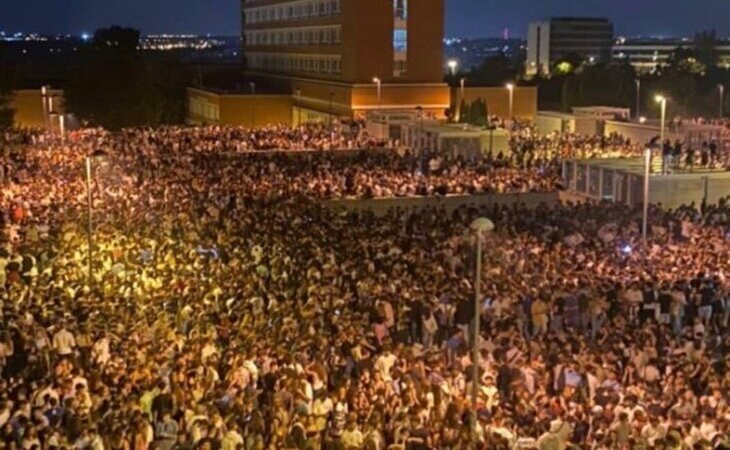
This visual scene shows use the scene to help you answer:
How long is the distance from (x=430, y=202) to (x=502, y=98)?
→ 131 feet

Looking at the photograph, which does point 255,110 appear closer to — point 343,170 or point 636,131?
point 636,131

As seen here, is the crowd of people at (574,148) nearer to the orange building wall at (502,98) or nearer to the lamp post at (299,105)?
the orange building wall at (502,98)

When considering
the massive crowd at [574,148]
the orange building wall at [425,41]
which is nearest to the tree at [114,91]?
the orange building wall at [425,41]

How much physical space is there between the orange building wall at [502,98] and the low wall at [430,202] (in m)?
36.1

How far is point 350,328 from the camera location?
14625mm

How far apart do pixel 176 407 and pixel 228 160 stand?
27026 millimetres

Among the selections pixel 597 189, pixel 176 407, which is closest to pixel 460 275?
pixel 176 407

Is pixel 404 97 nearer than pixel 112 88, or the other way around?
pixel 112 88

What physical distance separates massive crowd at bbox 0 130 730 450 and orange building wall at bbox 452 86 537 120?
133 feet

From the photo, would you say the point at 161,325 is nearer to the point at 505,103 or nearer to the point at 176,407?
the point at 176,407

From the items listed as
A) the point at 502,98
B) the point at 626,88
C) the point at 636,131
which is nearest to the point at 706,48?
the point at 626,88

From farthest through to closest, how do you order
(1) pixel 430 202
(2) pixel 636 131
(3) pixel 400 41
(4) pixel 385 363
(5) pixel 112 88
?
(3) pixel 400 41
(5) pixel 112 88
(2) pixel 636 131
(1) pixel 430 202
(4) pixel 385 363

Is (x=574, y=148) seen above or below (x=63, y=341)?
above

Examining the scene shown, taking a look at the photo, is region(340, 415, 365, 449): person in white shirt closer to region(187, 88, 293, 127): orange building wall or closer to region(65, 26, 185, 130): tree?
region(65, 26, 185, 130): tree
